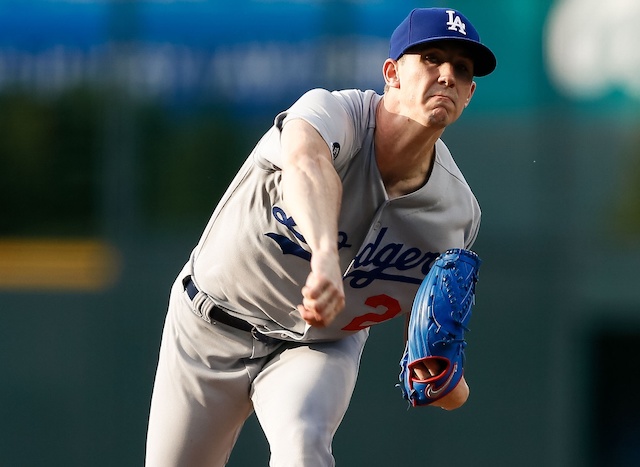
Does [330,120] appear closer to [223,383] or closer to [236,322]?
[236,322]

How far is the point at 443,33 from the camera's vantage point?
10.7 ft

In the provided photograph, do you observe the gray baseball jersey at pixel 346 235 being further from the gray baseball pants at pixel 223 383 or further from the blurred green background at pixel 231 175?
the blurred green background at pixel 231 175

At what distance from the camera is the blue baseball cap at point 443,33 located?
327cm

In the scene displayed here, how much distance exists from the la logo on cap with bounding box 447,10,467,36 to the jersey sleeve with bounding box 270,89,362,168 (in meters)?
0.36

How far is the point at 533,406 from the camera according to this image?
8602 millimetres

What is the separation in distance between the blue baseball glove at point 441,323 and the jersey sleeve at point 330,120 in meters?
0.41

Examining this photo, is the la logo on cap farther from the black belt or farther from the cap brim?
the black belt

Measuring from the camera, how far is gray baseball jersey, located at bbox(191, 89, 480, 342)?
134 inches

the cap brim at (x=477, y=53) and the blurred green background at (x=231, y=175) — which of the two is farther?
the blurred green background at (x=231, y=175)

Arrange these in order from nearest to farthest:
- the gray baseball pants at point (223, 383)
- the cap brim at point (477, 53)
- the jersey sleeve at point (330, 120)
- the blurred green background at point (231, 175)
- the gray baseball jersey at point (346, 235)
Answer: the jersey sleeve at point (330, 120) → the cap brim at point (477, 53) → the gray baseball jersey at point (346, 235) → the gray baseball pants at point (223, 383) → the blurred green background at point (231, 175)

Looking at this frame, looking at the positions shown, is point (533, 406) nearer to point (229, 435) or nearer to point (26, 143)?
point (26, 143)

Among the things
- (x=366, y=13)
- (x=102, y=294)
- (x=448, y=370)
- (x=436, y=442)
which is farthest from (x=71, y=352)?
(x=448, y=370)

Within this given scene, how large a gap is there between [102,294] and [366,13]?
112 inches

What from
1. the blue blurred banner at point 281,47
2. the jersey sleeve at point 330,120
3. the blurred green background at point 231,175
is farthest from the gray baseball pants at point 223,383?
the blue blurred banner at point 281,47
